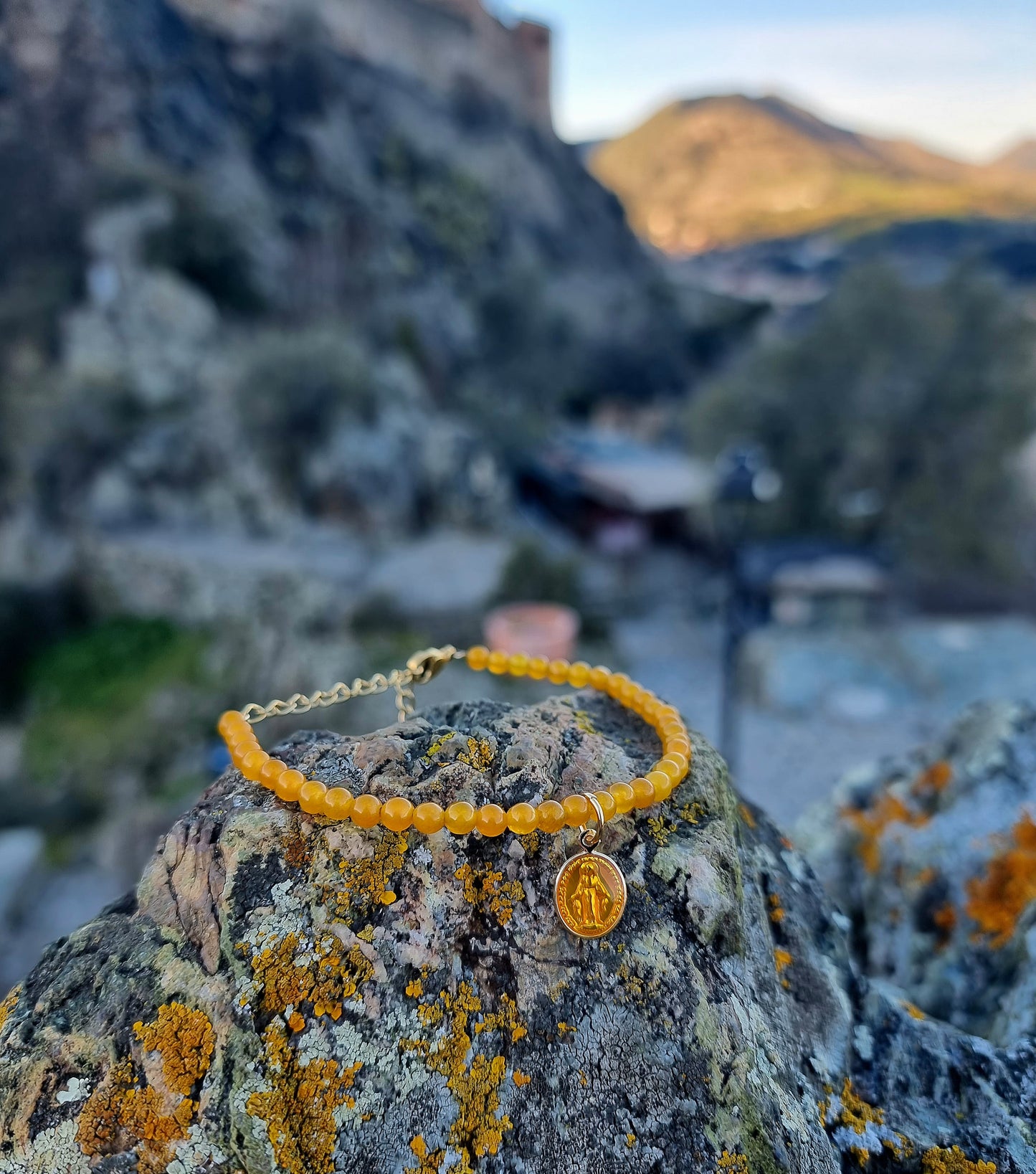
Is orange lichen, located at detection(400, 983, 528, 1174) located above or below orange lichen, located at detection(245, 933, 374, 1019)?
below

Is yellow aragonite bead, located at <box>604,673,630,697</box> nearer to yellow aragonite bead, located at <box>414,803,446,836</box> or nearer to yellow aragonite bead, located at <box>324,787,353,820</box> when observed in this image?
yellow aragonite bead, located at <box>414,803,446,836</box>

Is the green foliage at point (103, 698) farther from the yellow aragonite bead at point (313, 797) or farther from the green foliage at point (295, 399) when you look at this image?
the yellow aragonite bead at point (313, 797)

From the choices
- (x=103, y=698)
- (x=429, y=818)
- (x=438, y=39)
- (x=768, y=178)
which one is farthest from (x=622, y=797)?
(x=768, y=178)

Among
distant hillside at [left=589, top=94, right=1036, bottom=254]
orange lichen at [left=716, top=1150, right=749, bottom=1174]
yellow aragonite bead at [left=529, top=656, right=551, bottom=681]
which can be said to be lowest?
orange lichen at [left=716, top=1150, right=749, bottom=1174]

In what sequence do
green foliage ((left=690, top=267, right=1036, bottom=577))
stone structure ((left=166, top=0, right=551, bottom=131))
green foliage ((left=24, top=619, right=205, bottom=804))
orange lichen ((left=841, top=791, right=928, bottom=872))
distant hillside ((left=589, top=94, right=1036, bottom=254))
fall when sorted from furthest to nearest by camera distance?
distant hillside ((left=589, top=94, right=1036, bottom=254))
stone structure ((left=166, top=0, right=551, bottom=131))
green foliage ((left=690, top=267, right=1036, bottom=577))
green foliage ((left=24, top=619, right=205, bottom=804))
orange lichen ((left=841, top=791, right=928, bottom=872))

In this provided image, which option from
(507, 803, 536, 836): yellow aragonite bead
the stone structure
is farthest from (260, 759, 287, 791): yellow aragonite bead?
the stone structure

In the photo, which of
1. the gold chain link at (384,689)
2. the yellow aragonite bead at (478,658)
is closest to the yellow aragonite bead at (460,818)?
the gold chain link at (384,689)
